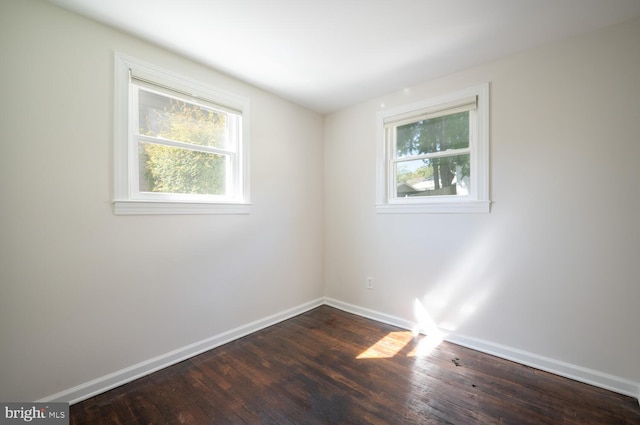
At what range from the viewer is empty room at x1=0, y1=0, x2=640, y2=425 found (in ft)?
5.54

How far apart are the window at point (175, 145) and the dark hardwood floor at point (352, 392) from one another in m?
1.30

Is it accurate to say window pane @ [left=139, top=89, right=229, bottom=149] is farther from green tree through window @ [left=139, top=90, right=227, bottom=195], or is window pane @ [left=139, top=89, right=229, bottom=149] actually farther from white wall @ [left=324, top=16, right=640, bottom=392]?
white wall @ [left=324, top=16, right=640, bottom=392]

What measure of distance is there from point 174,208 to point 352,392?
198 cm

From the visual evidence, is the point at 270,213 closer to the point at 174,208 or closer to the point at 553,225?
the point at 174,208

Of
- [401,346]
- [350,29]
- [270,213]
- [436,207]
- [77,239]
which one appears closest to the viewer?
[77,239]

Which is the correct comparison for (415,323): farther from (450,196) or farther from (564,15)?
(564,15)

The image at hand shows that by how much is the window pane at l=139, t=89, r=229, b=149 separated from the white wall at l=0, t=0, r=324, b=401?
262mm

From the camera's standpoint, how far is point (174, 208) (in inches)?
88.6

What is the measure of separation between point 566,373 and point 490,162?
175cm

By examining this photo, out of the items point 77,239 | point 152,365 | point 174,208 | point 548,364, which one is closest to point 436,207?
point 548,364

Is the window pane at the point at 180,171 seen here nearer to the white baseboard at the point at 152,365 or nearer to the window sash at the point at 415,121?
the white baseboard at the point at 152,365

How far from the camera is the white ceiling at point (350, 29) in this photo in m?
1.75

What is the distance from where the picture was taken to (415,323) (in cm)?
283

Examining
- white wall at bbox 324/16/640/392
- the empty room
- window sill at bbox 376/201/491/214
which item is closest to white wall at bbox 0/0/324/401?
the empty room
